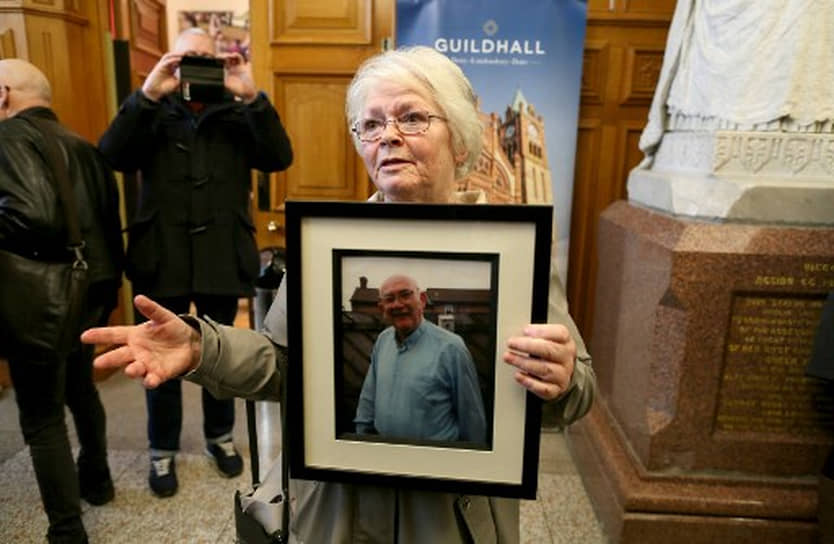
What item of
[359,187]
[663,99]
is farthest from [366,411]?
[359,187]

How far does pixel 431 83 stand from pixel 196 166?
141 cm

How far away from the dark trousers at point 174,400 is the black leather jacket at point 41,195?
12.6 inches

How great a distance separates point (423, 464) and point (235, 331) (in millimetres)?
318

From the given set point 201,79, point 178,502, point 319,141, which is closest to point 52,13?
point 319,141

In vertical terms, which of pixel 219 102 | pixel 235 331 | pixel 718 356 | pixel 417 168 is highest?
pixel 219 102

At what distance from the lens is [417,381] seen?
0.76m

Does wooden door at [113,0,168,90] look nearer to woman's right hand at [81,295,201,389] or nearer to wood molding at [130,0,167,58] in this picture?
wood molding at [130,0,167,58]

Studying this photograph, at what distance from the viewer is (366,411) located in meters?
0.77

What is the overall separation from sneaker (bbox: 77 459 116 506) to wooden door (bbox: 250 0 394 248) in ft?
4.23

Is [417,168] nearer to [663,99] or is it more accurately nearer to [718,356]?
[718,356]

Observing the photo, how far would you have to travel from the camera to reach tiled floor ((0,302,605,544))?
2.05 m

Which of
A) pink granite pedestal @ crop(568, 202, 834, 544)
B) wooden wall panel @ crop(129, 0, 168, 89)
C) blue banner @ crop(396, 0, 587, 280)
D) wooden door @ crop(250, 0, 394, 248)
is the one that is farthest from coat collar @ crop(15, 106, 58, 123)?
pink granite pedestal @ crop(568, 202, 834, 544)

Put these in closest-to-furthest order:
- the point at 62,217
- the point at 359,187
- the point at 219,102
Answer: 1. the point at 62,217
2. the point at 219,102
3. the point at 359,187

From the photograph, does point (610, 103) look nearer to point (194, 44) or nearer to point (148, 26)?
point (194, 44)
